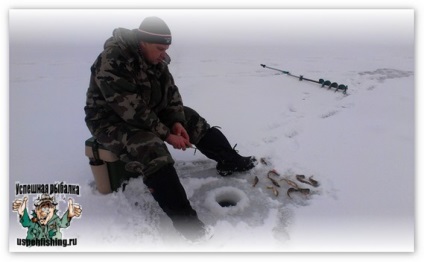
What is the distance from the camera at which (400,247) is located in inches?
98.7

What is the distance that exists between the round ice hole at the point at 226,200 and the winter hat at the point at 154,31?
1200 millimetres

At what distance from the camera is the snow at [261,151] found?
2494 mm

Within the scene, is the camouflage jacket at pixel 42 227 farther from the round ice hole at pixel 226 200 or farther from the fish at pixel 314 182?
the fish at pixel 314 182

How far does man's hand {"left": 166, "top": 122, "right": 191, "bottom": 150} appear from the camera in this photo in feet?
8.61

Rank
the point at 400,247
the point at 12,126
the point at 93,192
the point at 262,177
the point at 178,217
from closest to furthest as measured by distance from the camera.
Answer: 1. the point at 178,217
2. the point at 400,247
3. the point at 93,192
4. the point at 262,177
5. the point at 12,126

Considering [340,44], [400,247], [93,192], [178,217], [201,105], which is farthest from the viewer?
[340,44]

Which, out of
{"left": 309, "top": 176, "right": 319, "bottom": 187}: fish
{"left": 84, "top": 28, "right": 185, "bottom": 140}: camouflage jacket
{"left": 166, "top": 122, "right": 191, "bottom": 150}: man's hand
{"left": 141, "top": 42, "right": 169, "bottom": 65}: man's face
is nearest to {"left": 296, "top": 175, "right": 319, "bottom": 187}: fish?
{"left": 309, "top": 176, "right": 319, "bottom": 187}: fish

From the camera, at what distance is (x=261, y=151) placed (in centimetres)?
339

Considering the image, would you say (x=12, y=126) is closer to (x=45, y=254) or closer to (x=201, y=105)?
(x=45, y=254)

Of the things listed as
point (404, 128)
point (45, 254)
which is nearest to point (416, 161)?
point (404, 128)

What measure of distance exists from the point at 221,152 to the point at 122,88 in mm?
1010

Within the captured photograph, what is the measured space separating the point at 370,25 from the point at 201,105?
2.02 m

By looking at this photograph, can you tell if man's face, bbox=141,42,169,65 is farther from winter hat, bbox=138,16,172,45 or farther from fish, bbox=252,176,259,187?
fish, bbox=252,176,259,187

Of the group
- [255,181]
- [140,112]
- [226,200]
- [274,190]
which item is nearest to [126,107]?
[140,112]
